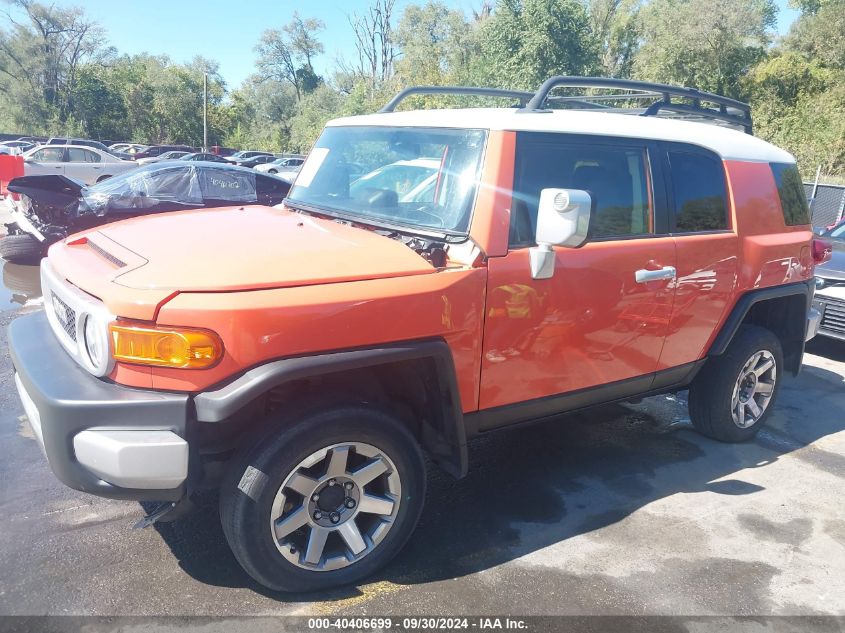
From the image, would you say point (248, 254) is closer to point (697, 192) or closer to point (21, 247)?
point (697, 192)

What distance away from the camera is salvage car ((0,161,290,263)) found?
8.82 meters

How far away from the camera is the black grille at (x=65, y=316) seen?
8.91 feet

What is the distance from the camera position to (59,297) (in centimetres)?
287

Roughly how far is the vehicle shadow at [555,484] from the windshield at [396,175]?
1532 millimetres

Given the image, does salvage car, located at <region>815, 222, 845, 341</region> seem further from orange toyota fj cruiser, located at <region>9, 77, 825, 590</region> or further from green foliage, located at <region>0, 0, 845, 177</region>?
green foliage, located at <region>0, 0, 845, 177</region>

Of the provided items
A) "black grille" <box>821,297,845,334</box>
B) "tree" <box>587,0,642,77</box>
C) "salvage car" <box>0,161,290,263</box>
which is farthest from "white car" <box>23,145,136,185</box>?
"tree" <box>587,0,642,77</box>

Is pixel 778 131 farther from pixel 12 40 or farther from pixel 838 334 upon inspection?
pixel 12 40

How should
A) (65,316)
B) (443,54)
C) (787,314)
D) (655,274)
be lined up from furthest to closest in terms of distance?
(443,54) → (787,314) → (655,274) → (65,316)

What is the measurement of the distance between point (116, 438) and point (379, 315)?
104 cm

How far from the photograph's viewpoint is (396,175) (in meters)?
3.40

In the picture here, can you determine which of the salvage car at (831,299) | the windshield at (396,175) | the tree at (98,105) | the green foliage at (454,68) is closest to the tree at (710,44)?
the green foliage at (454,68)

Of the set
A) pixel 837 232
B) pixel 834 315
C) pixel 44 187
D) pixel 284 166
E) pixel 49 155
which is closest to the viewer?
pixel 834 315

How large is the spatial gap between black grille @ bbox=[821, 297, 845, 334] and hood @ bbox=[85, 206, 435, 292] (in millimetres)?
5388

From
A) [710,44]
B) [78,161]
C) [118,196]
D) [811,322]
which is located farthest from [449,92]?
[710,44]
